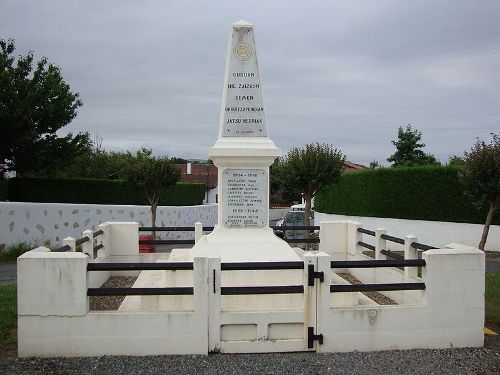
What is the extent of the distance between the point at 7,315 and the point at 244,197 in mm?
4083

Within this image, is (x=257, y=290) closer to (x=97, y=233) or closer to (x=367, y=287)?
(x=367, y=287)

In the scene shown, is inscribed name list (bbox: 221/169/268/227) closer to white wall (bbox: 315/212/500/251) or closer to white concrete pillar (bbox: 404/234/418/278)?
white concrete pillar (bbox: 404/234/418/278)

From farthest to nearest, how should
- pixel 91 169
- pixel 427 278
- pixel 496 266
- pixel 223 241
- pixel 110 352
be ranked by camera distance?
pixel 91 169, pixel 496 266, pixel 223 241, pixel 427 278, pixel 110 352

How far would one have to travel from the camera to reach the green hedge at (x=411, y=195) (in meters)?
20.2

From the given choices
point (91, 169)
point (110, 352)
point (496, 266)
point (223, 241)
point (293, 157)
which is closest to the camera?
point (110, 352)

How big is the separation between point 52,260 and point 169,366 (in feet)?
6.01

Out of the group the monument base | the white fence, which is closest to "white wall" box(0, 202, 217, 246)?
the monument base

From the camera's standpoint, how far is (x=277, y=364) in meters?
5.47

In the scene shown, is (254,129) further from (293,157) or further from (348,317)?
(293,157)

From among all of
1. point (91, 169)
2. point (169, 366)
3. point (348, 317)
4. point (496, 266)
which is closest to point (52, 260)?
point (169, 366)

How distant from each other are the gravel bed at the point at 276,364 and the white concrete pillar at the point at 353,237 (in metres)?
4.86

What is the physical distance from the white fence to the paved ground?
6.87 meters

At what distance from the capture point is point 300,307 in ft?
21.0

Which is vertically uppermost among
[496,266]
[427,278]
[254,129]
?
[254,129]
